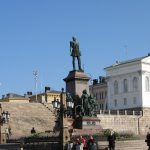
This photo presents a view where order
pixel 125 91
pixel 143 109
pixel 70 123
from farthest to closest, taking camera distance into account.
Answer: pixel 125 91, pixel 143 109, pixel 70 123

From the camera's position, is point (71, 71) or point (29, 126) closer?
point (71, 71)

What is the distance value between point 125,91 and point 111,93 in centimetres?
481

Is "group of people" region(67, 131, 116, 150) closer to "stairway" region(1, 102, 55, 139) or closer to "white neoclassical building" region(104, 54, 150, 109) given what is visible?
"stairway" region(1, 102, 55, 139)

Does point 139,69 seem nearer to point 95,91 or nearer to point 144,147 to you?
point 95,91

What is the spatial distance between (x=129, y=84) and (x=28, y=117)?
112ft

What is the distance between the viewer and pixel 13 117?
69.2 m

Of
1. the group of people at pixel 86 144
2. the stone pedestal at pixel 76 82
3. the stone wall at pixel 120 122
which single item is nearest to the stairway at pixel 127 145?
the group of people at pixel 86 144

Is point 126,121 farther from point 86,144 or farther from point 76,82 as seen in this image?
point 86,144

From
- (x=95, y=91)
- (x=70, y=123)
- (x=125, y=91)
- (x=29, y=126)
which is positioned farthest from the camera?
(x=95, y=91)

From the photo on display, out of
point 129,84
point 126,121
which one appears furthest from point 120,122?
point 129,84

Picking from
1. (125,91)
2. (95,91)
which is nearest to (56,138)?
(125,91)

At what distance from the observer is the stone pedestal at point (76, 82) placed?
108 feet

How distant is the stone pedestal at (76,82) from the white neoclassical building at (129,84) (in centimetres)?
6288

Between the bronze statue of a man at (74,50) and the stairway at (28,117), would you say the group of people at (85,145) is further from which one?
the stairway at (28,117)
